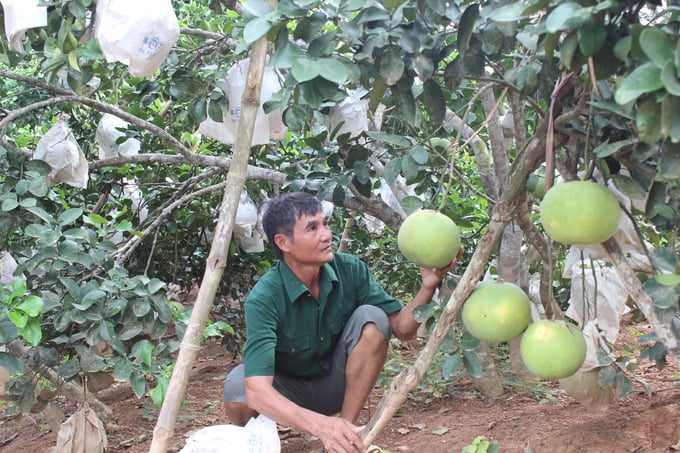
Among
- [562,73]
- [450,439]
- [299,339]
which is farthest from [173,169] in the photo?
[562,73]

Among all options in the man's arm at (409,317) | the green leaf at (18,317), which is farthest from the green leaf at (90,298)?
the man's arm at (409,317)

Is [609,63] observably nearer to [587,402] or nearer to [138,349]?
[587,402]

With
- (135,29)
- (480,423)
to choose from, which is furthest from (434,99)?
(480,423)

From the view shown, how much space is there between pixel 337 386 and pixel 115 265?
0.94m

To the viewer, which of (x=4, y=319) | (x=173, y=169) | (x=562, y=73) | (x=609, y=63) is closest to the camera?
(x=609, y=63)

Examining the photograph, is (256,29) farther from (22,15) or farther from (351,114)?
(351,114)

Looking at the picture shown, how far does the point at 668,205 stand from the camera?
1.70 metres

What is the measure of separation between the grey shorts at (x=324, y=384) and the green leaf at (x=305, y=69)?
1346 mm

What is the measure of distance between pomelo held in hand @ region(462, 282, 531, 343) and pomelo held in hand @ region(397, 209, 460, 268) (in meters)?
0.13

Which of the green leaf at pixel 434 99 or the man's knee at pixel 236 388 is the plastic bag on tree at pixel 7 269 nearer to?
the man's knee at pixel 236 388

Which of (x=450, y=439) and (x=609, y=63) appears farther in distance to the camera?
(x=450, y=439)

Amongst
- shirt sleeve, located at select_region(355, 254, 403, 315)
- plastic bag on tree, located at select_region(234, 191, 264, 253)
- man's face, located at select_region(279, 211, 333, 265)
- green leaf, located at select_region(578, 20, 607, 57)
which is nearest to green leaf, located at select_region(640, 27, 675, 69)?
green leaf, located at select_region(578, 20, 607, 57)

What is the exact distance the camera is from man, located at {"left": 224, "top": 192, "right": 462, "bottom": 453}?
255 centimetres

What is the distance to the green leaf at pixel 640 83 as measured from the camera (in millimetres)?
1090
